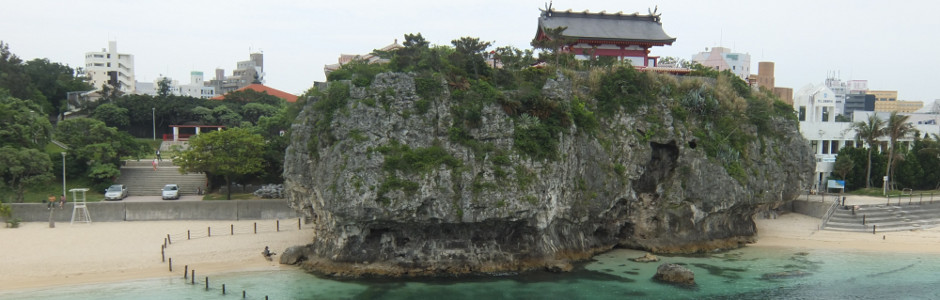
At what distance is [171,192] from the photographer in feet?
132

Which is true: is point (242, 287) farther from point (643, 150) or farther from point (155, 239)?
point (643, 150)

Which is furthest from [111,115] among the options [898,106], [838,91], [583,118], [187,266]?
[898,106]

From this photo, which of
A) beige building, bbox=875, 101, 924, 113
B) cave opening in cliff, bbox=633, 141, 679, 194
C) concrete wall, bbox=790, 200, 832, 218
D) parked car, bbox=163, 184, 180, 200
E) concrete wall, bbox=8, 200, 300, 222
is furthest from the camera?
beige building, bbox=875, 101, 924, 113

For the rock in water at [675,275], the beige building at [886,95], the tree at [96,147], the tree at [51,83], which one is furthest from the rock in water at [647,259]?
the beige building at [886,95]

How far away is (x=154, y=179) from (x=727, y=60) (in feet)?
241

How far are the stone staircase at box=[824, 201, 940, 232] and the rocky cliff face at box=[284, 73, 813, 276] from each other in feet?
27.2

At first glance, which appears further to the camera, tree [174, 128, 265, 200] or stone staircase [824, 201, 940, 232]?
tree [174, 128, 265, 200]

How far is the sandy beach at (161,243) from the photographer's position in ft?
87.8

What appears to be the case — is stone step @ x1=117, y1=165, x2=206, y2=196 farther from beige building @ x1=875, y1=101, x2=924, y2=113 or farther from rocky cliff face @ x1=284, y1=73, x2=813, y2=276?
beige building @ x1=875, y1=101, x2=924, y2=113

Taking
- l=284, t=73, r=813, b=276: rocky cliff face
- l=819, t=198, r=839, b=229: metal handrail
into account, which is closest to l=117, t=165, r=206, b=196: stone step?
l=284, t=73, r=813, b=276: rocky cliff face

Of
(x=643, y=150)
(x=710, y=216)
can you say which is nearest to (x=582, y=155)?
(x=643, y=150)

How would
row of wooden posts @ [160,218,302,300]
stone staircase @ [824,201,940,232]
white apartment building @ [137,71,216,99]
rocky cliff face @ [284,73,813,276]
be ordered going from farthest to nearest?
white apartment building @ [137,71,216,99], stone staircase @ [824,201,940,232], rocky cliff face @ [284,73,813,276], row of wooden posts @ [160,218,302,300]

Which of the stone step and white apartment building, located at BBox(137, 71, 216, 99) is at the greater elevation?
white apartment building, located at BBox(137, 71, 216, 99)

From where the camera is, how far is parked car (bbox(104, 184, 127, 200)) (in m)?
39.2
